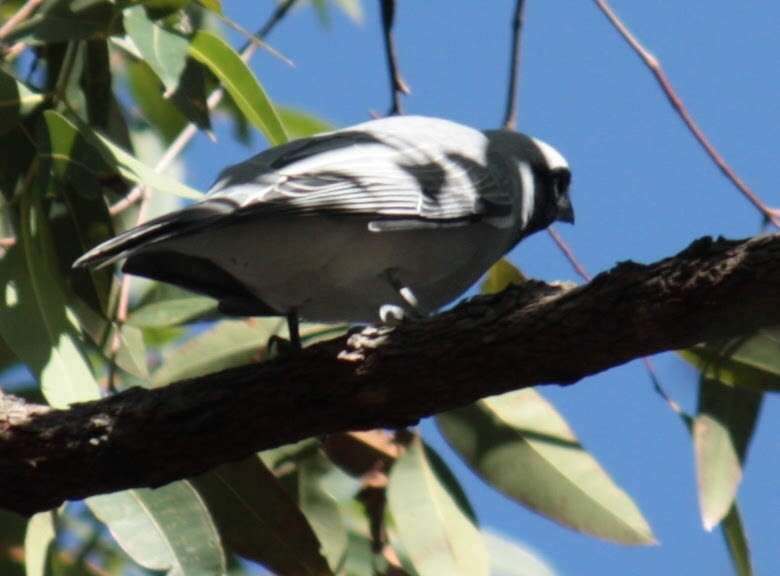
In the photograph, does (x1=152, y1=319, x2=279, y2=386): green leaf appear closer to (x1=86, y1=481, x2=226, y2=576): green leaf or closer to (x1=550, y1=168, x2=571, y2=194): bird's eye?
(x1=86, y1=481, x2=226, y2=576): green leaf

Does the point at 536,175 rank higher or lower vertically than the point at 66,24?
lower

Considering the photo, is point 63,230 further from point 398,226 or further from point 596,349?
point 596,349

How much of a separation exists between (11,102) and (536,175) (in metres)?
1.71

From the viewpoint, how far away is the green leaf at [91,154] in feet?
11.0

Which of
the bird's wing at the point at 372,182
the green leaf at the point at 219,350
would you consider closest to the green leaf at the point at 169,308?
the green leaf at the point at 219,350

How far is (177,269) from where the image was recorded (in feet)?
12.1

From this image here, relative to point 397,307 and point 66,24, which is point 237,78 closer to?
point 66,24

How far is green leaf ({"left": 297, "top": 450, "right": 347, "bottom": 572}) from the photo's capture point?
3.87 metres

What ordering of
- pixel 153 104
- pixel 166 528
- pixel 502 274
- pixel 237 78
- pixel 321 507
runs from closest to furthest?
pixel 166 528
pixel 237 78
pixel 321 507
pixel 502 274
pixel 153 104

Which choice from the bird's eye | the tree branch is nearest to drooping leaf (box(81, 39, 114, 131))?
the tree branch

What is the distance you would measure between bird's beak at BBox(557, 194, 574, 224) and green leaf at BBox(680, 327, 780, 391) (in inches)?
47.5

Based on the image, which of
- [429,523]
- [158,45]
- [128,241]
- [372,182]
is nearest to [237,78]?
[158,45]

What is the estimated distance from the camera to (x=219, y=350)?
4.13 meters

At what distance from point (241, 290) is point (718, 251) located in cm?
143
